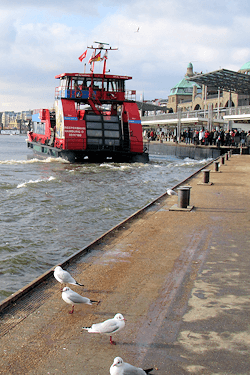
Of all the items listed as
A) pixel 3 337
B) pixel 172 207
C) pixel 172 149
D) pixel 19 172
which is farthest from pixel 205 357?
pixel 172 149

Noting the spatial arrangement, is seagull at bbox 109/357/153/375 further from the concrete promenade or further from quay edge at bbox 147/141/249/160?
quay edge at bbox 147/141/249/160

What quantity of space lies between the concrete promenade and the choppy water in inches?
53.0

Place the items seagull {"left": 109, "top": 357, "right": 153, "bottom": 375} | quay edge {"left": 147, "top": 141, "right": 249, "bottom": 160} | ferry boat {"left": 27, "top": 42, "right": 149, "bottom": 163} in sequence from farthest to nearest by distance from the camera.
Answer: quay edge {"left": 147, "top": 141, "right": 249, "bottom": 160} < ferry boat {"left": 27, "top": 42, "right": 149, "bottom": 163} < seagull {"left": 109, "top": 357, "right": 153, "bottom": 375}

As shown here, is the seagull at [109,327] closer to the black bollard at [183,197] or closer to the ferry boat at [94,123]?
the black bollard at [183,197]

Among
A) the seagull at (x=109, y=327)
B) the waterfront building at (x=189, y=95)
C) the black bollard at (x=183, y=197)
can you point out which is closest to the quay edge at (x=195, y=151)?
the black bollard at (x=183, y=197)

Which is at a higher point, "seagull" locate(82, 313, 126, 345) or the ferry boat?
the ferry boat

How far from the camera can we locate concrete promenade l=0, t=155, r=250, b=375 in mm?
3834

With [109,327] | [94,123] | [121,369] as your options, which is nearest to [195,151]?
[94,123]

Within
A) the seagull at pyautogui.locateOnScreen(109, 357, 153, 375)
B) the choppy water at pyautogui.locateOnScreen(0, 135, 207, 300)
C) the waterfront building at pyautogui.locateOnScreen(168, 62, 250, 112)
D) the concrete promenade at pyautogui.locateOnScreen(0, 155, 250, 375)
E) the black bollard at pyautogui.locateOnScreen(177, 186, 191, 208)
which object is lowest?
the choppy water at pyautogui.locateOnScreen(0, 135, 207, 300)

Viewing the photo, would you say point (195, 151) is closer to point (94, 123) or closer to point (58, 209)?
point (94, 123)

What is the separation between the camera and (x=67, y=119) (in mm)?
27906

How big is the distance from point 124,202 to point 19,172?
1231cm

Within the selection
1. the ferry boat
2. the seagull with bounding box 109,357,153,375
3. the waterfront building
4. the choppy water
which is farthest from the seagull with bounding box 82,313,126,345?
the waterfront building

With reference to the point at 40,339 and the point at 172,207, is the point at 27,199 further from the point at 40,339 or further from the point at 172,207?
the point at 40,339
